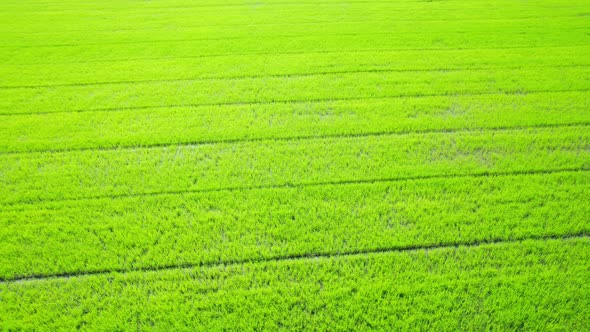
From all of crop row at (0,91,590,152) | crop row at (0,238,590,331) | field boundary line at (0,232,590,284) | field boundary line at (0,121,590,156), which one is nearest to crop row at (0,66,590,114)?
crop row at (0,91,590,152)

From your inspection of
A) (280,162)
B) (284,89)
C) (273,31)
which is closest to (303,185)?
(280,162)

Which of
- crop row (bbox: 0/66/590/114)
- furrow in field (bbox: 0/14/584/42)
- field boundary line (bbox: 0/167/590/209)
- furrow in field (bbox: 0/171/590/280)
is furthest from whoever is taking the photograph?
furrow in field (bbox: 0/14/584/42)

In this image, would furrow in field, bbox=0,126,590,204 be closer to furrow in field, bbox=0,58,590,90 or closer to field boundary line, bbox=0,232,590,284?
field boundary line, bbox=0,232,590,284

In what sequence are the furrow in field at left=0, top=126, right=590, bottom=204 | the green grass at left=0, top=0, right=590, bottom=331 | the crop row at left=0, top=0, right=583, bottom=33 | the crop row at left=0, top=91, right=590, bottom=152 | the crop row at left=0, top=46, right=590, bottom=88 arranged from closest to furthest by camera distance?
the green grass at left=0, top=0, right=590, bottom=331, the furrow in field at left=0, top=126, right=590, bottom=204, the crop row at left=0, top=91, right=590, bottom=152, the crop row at left=0, top=46, right=590, bottom=88, the crop row at left=0, top=0, right=583, bottom=33

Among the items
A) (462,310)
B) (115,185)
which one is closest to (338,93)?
(115,185)

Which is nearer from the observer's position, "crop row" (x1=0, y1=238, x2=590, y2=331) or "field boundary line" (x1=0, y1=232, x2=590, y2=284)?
"crop row" (x1=0, y1=238, x2=590, y2=331)

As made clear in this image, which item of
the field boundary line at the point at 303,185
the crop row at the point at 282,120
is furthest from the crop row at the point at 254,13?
the field boundary line at the point at 303,185

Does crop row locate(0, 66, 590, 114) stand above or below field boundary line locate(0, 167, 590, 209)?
above
